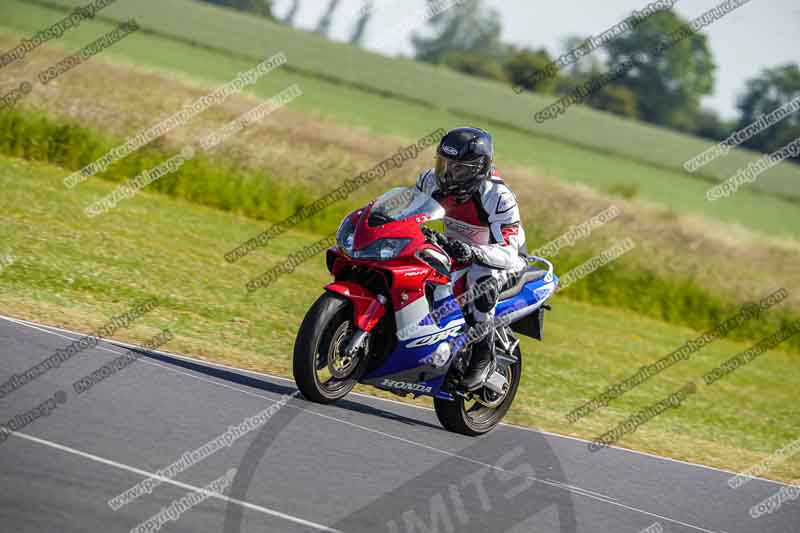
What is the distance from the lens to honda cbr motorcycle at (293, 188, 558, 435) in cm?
740

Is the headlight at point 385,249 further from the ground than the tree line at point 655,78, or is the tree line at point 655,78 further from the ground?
the headlight at point 385,249

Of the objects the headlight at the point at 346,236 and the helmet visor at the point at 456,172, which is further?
the helmet visor at the point at 456,172

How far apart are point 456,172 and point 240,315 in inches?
185

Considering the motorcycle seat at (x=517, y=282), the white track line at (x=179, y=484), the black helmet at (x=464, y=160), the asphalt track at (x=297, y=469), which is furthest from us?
the motorcycle seat at (x=517, y=282)

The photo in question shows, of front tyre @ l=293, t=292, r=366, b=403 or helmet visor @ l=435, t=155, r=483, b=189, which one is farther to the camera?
helmet visor @ l=435, t=155, r=483, b=189

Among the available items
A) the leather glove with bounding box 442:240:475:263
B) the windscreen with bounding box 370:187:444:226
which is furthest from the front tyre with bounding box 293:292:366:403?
the leather glove with bounding box 442:240:475:263

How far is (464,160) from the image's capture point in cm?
765

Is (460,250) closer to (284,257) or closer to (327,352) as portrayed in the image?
(327,352)

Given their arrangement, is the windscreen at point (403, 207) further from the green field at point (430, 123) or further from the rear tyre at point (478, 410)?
the green field at point (430, 123)

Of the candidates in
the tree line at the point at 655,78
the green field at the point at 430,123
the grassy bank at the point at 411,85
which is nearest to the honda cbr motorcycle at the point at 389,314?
the green field at the point at 430,123

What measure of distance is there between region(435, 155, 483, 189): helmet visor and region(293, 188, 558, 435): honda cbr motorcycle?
27 centimetres

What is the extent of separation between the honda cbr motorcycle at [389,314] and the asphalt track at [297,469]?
41cm

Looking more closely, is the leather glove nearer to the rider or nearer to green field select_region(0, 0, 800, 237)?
the rider

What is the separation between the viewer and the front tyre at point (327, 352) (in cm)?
720
